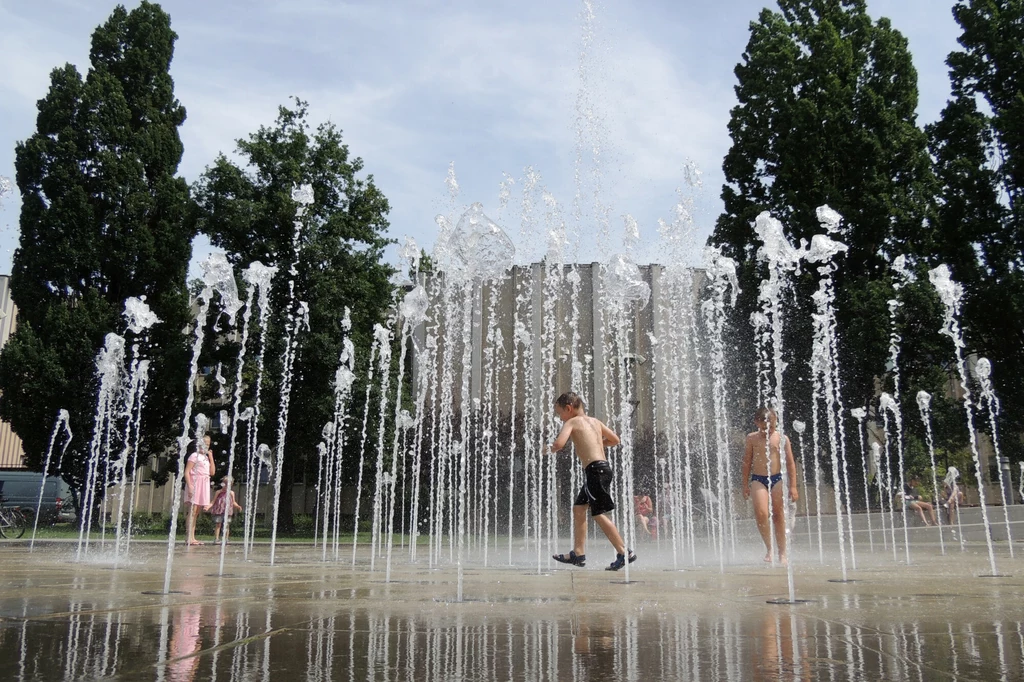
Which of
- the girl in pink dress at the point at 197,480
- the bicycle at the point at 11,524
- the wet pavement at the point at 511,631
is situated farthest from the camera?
the bicycle at the point at 11,524

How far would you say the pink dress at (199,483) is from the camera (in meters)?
13.0

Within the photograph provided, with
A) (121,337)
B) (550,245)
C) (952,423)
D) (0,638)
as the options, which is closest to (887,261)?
(952,423)

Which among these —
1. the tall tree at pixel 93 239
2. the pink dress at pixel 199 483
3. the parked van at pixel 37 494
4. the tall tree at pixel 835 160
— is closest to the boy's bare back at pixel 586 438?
the pink dress at pixel 199 483

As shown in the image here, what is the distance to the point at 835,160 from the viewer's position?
22625 mm

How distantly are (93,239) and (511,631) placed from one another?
24.8 m

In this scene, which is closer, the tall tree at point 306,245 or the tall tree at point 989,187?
the tall tree at point 989,187

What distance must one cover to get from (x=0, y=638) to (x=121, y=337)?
75.5 ft

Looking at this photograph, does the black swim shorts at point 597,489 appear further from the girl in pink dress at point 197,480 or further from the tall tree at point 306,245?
the tall tree at point 306,245

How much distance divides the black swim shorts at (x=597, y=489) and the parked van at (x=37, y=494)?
24.3 meters

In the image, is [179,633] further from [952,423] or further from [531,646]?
[952,423]

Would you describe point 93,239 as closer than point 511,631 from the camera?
No

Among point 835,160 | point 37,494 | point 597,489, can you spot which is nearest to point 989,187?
point 835,160

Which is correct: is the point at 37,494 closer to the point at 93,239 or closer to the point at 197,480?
the point at 93,239

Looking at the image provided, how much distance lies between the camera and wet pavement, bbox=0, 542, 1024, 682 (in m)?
2.56
